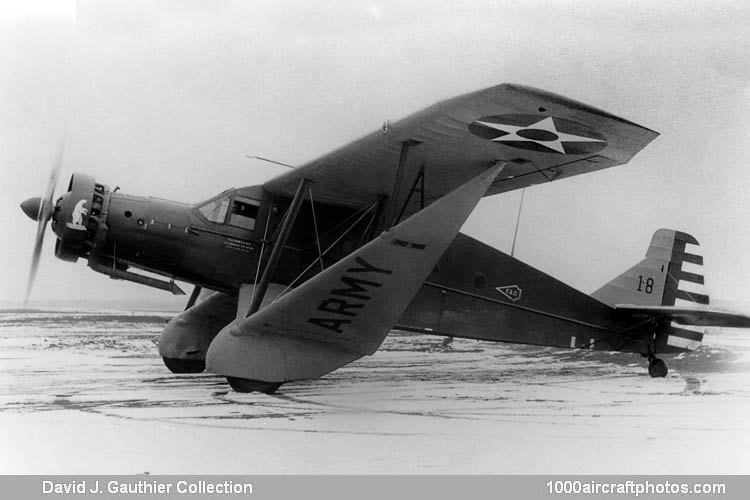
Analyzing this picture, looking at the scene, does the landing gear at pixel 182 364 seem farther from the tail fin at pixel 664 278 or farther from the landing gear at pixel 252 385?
the tail fin at pixel 664 278

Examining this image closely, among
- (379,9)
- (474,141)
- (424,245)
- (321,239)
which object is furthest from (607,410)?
(379,9)

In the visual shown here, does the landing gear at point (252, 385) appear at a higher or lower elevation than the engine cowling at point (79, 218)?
lower

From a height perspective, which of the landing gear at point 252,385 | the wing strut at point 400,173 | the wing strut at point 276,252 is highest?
the wing strut at point 400,173

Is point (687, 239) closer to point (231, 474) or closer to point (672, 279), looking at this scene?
point (672, 279)

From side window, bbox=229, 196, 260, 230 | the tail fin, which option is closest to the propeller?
side window, bbox=229, 196, 260, 230

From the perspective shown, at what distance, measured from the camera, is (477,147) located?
5.71m

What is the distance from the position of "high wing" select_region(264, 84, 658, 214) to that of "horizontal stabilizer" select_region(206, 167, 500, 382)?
357 mm

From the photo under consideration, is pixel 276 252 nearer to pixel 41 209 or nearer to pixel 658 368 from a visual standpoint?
pixel 41 209

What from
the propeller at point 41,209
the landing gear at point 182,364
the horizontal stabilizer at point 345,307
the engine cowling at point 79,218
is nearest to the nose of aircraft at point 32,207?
the propeller at point 41,209

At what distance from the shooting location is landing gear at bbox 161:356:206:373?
291 inches

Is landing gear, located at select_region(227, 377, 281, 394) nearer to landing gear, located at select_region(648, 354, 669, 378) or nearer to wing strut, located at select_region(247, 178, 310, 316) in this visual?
wing strut, located at select_region(247, 178, 310, 316)

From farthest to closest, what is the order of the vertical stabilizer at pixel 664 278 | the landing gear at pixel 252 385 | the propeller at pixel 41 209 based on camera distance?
1. the vertical stabilizer at pixel 664 278
2. the propeller at pixel 41 209
3. the landing gear at pixel 252 385

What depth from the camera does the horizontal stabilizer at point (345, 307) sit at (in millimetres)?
5535

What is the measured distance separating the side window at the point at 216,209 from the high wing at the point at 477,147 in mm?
475
